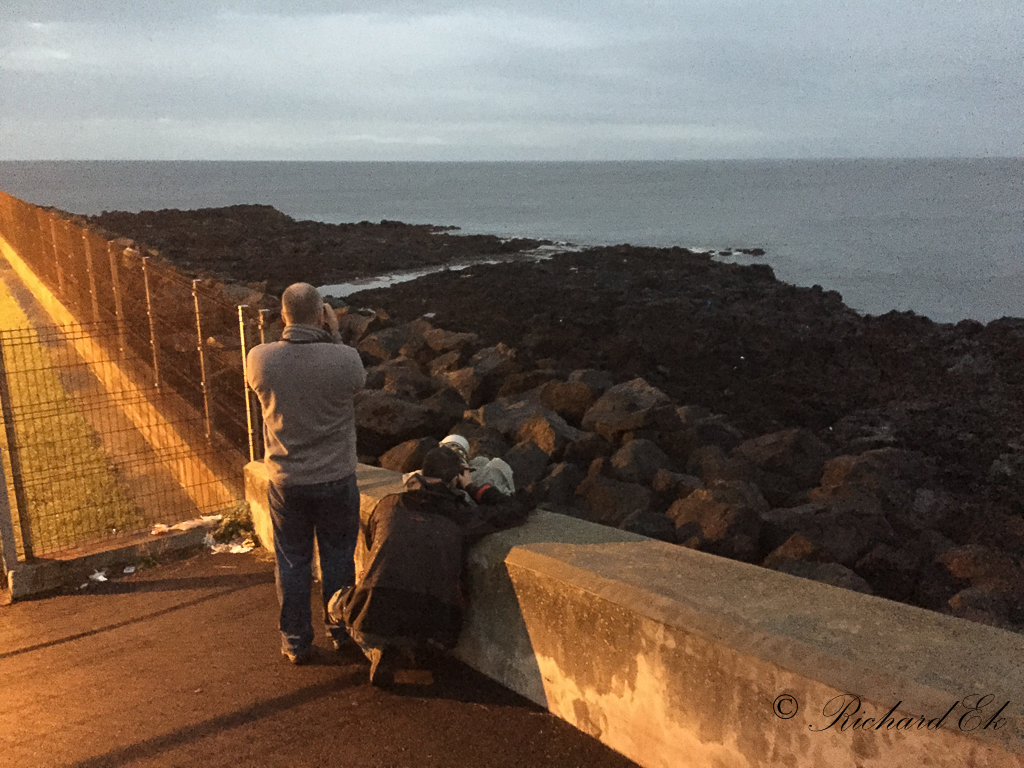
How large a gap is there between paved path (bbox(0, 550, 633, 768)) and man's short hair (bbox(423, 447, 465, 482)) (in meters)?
0.94

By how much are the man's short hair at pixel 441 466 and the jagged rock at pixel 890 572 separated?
151 inches

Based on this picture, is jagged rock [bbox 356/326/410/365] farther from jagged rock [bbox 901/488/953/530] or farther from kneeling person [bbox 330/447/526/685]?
kneeling person [bbox 330/447/526/685]

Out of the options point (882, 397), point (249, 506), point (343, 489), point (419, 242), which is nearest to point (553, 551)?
point (343, 489)

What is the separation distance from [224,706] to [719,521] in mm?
4194

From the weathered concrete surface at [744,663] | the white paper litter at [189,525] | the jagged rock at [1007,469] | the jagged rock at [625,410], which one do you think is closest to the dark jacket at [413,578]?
the weathered concrete surface at [744,663]

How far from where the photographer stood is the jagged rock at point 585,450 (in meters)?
9.17

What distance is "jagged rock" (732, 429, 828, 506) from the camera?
9000 mm

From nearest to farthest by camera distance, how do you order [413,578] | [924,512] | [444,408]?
[413,578] < [924,512] < [444,408]

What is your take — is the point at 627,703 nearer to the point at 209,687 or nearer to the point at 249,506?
the point at 209,687

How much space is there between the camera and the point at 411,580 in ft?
12.6

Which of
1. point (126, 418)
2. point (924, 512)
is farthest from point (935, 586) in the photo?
point (126, 418)

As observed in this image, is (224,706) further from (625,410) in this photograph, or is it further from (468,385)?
(468,385)

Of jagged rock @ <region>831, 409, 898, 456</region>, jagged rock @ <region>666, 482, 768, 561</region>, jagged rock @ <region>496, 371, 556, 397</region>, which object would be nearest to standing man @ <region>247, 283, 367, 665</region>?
jagged rock @ <region>666, 482, 768, 561</region>

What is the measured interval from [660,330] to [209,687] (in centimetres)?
1673
